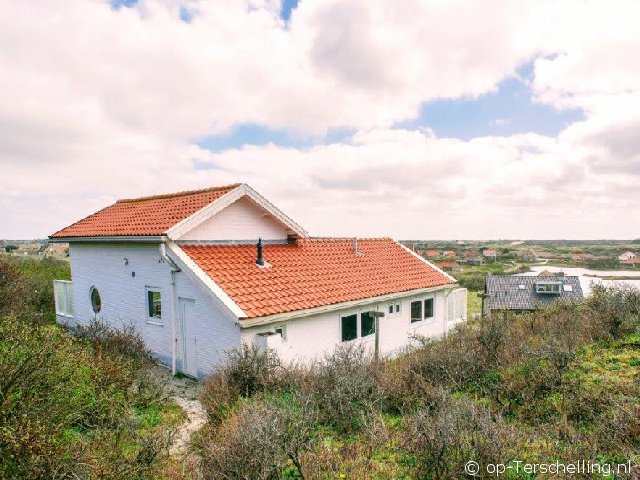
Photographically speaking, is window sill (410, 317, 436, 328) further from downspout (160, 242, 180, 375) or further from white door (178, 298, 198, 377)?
downspout (160, 242, 180, 375)

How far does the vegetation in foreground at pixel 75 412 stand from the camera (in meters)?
4.45

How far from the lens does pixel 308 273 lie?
1308cm

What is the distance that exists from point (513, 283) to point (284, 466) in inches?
1574

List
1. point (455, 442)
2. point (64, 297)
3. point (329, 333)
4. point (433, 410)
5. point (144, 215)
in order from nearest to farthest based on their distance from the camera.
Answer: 1. point (455, 442)
2. point (433, 410)
3. point (329, 333)
4. point (144, 215)
5. point (64, 297)

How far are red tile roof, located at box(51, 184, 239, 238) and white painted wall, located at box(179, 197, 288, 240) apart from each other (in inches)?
23.5

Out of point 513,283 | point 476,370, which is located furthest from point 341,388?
point 513,283

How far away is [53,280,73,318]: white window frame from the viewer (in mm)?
15891

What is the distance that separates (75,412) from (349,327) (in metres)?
8.22

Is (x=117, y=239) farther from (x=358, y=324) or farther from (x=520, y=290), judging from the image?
(x=520, y=290)

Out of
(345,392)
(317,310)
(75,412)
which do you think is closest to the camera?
(75,412)

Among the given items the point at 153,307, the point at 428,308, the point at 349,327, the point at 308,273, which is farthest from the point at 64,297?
the point at 428,308

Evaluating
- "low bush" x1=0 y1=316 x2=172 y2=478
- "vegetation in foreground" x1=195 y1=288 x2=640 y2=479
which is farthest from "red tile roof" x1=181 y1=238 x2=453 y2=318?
"low bush" x1=0 y1=316 x2=172 y2=478

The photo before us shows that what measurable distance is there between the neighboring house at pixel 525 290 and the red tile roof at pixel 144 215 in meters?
30.9

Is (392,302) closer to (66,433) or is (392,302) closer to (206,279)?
(206,279)
